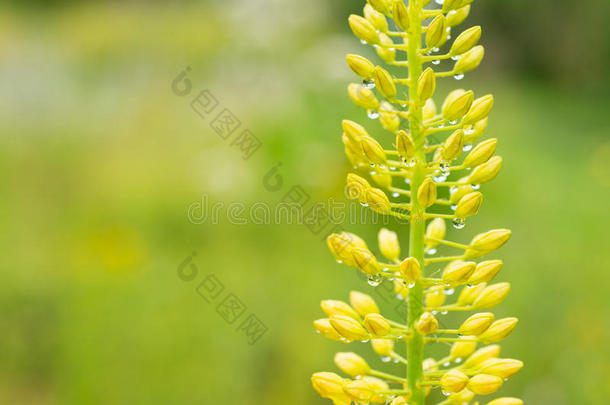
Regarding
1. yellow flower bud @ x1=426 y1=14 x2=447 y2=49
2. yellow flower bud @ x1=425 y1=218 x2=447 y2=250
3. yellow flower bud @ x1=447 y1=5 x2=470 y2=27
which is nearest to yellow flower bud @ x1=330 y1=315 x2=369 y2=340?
yellow flower bud @ x1=425 y1=218 x2=447 y2=250

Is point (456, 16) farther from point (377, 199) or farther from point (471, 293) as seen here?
point (471, 293)

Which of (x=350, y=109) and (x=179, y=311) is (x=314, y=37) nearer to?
(x=350, y=109)

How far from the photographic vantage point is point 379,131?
24.8 ft

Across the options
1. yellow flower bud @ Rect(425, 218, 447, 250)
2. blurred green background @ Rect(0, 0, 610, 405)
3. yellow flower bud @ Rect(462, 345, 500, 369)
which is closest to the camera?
yellow flower bud @ Rect(462, 345, 500, 369)

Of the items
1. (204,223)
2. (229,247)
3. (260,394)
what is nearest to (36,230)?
(204,223)

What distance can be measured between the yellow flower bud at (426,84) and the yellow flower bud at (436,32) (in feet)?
0.45

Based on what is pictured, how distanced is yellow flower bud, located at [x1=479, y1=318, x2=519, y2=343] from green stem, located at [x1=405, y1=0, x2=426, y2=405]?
0.21m

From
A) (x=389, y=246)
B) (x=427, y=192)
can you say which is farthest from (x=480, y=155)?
(x=389, y=246)

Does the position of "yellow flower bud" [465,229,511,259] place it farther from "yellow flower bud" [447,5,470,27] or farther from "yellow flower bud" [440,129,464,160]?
"yellow flower bud" [447,5,470,27]

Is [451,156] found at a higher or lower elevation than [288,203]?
lower

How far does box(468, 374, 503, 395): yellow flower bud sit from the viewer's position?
5.49 feet

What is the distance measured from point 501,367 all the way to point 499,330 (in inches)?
4.4

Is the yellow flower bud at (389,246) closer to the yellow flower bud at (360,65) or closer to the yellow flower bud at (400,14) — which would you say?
the yellow flower bud at (360,65)

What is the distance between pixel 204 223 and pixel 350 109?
10.5 ft
